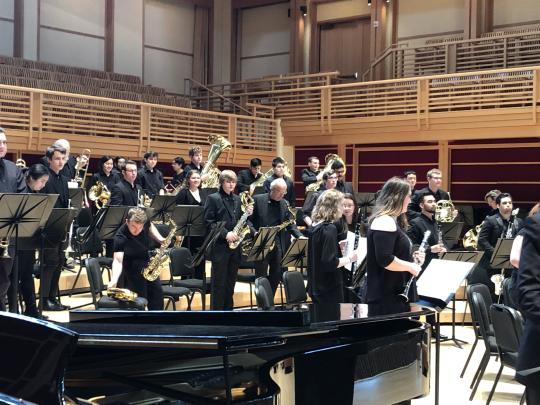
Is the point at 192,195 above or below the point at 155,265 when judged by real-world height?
above

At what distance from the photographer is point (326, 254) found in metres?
5.99

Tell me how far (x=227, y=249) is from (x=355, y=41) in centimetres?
1127

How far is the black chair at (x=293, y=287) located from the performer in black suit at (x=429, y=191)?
7.50 ft

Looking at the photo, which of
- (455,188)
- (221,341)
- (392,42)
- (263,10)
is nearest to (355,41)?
(392,42)

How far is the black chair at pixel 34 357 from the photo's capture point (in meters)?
1.98

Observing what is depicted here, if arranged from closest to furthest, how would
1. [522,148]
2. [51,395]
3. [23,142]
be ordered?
[51,395], [23,142], [522,148]

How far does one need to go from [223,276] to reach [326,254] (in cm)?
197

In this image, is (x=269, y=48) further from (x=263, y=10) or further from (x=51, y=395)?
(x=51, y=395)

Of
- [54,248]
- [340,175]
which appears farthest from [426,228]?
[54,248]

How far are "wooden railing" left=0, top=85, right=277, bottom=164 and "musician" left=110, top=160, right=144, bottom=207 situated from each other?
11.7 feet

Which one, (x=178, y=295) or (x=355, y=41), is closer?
(x=178, y=295)

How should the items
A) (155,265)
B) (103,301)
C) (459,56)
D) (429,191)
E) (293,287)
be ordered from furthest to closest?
(459,56)
(429,191)
(155,265)
(103,301)
(293,287)

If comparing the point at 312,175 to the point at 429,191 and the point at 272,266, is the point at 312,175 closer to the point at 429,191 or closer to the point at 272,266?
the point at 429,191

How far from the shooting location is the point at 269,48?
1912 cm
